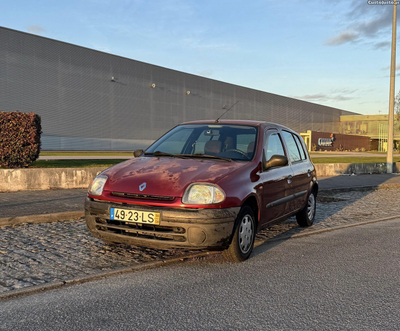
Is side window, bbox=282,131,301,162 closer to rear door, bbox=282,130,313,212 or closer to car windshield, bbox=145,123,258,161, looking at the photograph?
rear door, bbox=282,130,313,212

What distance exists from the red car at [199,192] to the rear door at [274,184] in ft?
0.04

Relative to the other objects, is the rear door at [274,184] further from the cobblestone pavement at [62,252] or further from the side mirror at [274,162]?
the cobblestone pavement at [62,252]

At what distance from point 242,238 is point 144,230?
112cm

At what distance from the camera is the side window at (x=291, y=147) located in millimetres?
6658

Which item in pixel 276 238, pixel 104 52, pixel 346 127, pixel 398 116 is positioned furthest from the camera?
pixel 346 127

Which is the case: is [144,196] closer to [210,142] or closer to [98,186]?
[98,186]

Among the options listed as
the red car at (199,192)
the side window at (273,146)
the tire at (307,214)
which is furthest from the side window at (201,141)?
the tire at (307,214)

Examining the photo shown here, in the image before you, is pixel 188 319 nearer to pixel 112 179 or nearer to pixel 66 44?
pixel 112 179

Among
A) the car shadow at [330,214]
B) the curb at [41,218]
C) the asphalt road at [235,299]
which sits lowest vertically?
the car shadow at [330,214]

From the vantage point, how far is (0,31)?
35.5 metres

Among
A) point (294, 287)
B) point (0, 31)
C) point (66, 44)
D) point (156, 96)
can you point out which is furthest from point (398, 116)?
point (294, 287)

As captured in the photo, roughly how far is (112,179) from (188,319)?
2.11 metres

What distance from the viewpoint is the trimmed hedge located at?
1095 centimetres

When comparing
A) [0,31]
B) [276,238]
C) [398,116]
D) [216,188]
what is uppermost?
[0,31]
